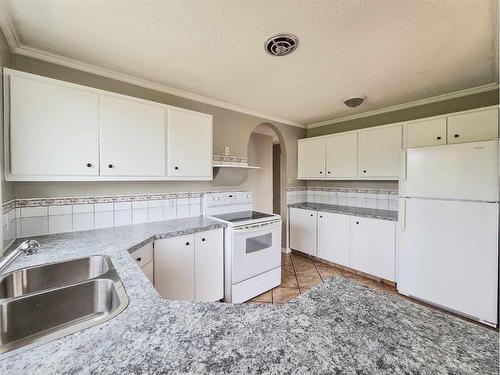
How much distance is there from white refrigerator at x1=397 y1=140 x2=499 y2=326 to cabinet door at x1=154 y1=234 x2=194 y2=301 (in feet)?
7.46

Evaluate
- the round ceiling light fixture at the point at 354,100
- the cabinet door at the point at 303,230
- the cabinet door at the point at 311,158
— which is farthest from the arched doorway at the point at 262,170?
the round ceiling light fixture at the point at 354,100

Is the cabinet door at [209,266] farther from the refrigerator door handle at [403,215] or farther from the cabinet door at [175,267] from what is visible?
the refrigerator door handle at [403,215]

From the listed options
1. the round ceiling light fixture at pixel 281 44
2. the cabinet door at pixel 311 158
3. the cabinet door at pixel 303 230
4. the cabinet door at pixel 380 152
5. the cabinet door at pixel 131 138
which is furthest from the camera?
the cabinet door at pixel 311 158

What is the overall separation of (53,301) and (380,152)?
3.46 m

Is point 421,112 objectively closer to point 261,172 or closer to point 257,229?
point 257,229

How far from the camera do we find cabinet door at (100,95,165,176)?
6.01ft

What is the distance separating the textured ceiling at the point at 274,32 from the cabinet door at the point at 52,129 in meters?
0.41

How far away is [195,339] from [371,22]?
1.95m

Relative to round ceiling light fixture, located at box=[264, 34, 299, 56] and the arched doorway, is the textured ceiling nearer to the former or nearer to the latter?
round ceiling light fixture, located at box=[264, 34, 299, 56]

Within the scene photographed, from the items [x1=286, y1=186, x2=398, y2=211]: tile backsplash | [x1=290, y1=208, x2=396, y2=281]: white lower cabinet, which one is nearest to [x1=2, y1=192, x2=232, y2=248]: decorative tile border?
[x1=290, y1=208, x2=396, y2=281]: white lower cabinet

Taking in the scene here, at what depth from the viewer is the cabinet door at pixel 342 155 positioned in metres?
3.25

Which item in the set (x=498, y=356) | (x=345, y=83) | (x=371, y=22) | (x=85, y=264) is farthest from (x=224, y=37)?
(x=498, y=356)

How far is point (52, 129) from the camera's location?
1.60 m

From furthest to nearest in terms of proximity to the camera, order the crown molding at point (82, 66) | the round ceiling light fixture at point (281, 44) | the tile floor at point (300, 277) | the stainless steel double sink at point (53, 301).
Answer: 1. the tile floor at point (300, 277)
2. the round ceiling light fixture at point (281, 44)
3. the crown molding at point (82, 66)
4. the stainless steel double sink at point (53, 301)
